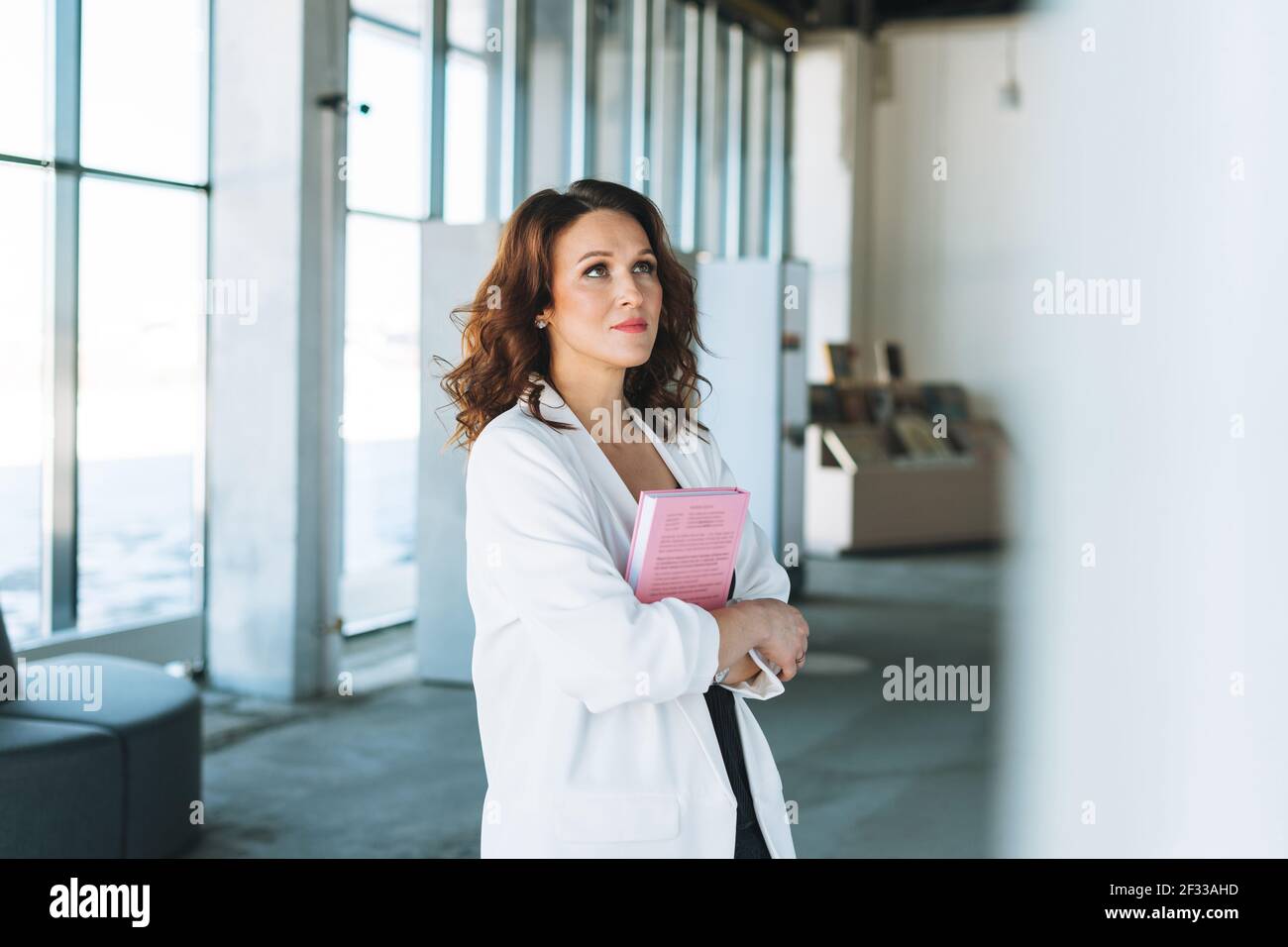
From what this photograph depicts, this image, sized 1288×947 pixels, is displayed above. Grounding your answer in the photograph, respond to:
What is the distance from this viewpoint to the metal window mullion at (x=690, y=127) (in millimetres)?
11688

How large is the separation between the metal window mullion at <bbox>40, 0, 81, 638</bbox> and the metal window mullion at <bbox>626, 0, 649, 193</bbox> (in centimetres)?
525

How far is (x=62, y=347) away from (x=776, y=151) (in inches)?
371

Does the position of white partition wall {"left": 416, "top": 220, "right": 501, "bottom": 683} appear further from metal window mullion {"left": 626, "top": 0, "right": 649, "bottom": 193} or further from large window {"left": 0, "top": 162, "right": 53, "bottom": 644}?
metal window mullion {"left": 626, "top": 0, "right": 649, "bottom": 193}

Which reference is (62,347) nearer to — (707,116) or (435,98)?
(435,98)

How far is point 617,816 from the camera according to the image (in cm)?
161

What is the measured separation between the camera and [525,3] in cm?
884

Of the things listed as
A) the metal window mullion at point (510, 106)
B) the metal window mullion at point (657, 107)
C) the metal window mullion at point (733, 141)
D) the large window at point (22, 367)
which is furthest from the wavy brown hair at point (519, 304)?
the metal window mullion at point (733, 141)

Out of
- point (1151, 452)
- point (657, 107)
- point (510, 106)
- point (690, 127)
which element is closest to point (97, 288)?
point (510, 106)

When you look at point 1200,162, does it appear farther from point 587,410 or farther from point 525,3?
point 525,3

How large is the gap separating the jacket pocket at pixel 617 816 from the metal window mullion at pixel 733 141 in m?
11.5

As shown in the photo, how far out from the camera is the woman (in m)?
1.55

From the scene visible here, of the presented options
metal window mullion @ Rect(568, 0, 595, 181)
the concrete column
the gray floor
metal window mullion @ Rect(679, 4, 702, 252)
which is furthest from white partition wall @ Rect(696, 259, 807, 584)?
metal window mullion @ Rect(679, 4, 702, 252)
